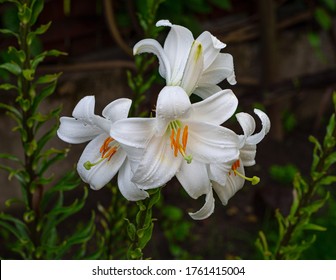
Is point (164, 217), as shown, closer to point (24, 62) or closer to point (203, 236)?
point (203, 236)

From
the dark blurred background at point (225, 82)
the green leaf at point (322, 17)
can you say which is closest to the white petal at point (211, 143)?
the dark blurred background at point (225, 82)

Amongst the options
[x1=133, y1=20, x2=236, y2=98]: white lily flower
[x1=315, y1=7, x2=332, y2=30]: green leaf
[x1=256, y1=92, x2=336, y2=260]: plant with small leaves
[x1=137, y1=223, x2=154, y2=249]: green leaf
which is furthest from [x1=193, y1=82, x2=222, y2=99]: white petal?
[x1=315, y1=7, x2=332, y2=30]: green leaf

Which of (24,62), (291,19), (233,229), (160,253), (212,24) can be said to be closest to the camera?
(24,62)

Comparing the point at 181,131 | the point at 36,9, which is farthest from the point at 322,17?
the point at 181,131

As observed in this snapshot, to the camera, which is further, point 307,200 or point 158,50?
point 307,200

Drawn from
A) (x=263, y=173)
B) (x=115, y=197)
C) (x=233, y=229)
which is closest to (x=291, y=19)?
(x=263, y=173)

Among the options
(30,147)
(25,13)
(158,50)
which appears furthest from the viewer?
(30,147)

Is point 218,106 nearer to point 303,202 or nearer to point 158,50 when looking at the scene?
point 158,50

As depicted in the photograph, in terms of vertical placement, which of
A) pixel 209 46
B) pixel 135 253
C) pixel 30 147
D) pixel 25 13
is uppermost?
pixel 25 13
